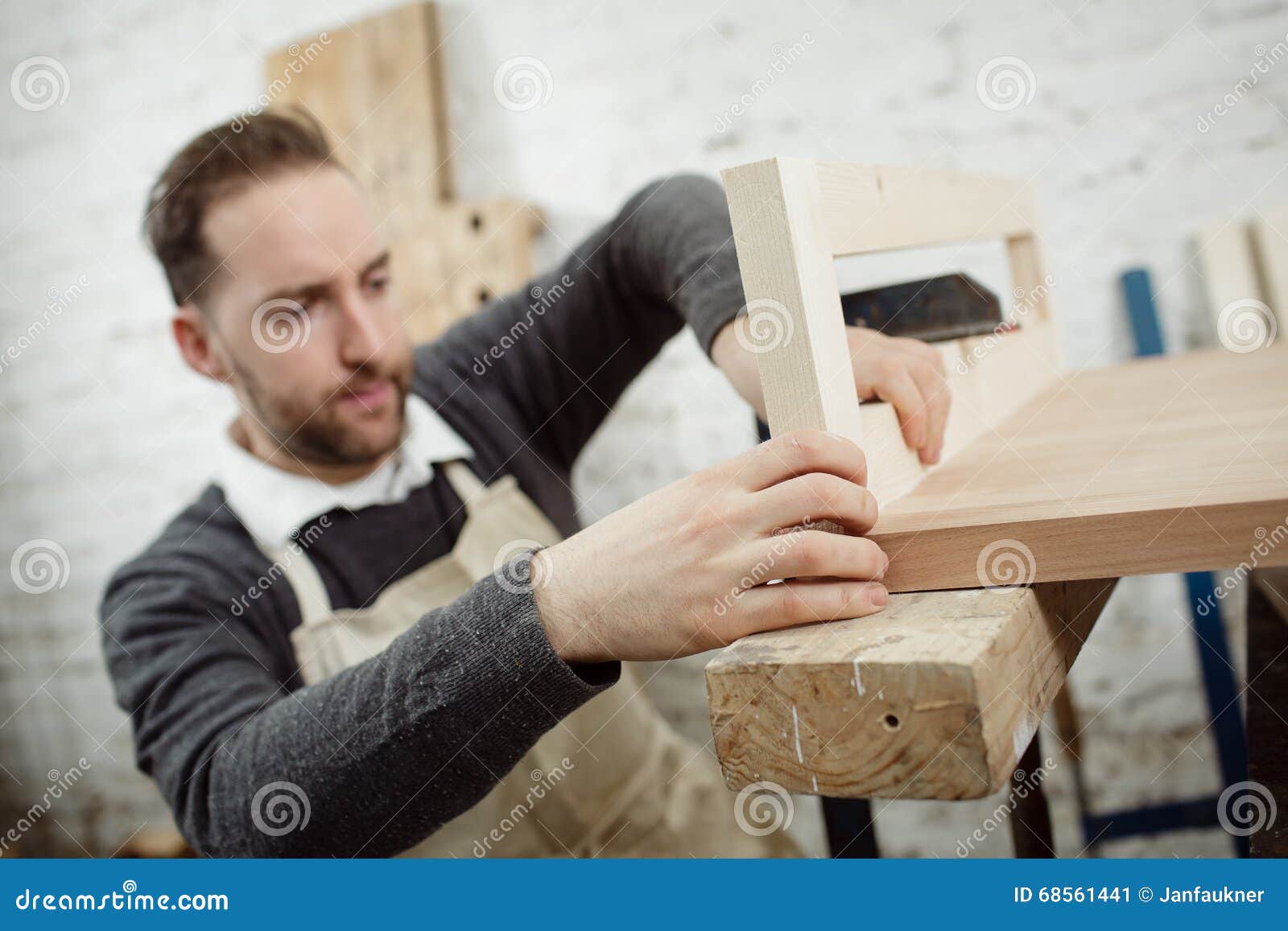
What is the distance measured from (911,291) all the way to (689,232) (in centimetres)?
29

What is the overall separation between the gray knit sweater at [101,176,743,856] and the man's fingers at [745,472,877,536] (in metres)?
0.16

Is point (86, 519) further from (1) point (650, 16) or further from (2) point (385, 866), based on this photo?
(2) point (385, 866)

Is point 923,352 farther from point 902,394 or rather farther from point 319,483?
point 319,483

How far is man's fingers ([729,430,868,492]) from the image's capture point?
526 mm

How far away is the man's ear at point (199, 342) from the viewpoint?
50.7 inches

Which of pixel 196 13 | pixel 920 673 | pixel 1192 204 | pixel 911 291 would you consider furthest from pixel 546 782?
pixel 196 13

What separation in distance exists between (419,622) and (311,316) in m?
0.65

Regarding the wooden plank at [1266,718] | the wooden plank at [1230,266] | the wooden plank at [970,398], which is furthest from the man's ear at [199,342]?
the wooden plank at [1230,266]

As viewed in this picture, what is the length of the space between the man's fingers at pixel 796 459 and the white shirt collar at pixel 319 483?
82cm

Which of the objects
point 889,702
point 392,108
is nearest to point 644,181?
point 392,108

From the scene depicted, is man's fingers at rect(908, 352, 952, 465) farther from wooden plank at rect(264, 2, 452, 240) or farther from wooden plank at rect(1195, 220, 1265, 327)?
wooden plank at rect(264, 2, 452, 240)

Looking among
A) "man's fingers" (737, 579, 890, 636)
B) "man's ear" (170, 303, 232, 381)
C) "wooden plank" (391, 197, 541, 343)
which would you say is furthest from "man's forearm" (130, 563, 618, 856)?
"wooden plank" (391, 197, 541, 343)

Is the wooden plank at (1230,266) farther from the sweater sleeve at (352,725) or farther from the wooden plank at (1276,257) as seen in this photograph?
the sweater sleeve at (352,725)

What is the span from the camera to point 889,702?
1.38ft
